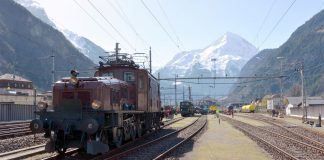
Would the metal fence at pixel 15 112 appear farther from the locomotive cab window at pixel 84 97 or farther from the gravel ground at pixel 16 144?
the locomotive cab window at pixel 84 97

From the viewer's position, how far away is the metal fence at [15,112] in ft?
139

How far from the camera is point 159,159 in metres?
15.9

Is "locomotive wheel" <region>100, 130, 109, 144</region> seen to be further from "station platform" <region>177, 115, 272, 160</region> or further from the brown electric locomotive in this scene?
"station platform" <region>177, 115, 272, 160</region>

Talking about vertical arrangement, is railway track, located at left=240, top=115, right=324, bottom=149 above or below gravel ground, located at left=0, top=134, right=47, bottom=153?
below

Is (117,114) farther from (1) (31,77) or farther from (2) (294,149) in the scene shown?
(1) (31,77)

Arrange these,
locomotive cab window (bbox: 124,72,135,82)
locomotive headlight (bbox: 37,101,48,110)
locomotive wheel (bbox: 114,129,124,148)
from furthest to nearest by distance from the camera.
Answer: locomotive cab window (bbox: 124,72,135,82), locomotive wheel (bbox: 114,129,124,148), locomotive headlight (bbox: 37,101,48,110)

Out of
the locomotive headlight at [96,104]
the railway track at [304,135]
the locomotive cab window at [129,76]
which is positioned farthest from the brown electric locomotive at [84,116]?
the railway track at [304,135]

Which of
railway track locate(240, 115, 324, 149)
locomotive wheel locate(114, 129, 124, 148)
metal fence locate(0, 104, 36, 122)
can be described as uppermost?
metal fence locate(0, 104, 36, 122)

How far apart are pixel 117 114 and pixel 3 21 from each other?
633 ft

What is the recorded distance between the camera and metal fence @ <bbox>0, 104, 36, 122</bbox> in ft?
139

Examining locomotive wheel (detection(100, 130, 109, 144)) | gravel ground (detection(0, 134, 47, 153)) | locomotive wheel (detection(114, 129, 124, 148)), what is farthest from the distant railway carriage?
locomotive wheel (detection(100, 130, 109, 144))

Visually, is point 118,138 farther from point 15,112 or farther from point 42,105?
point 15,112

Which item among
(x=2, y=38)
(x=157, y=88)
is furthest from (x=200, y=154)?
(x=2, y=38)

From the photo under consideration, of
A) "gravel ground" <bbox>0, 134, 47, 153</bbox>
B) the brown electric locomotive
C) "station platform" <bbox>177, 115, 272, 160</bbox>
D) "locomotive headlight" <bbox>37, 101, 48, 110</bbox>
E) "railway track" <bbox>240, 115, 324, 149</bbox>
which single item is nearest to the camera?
the brown electric locomotive
